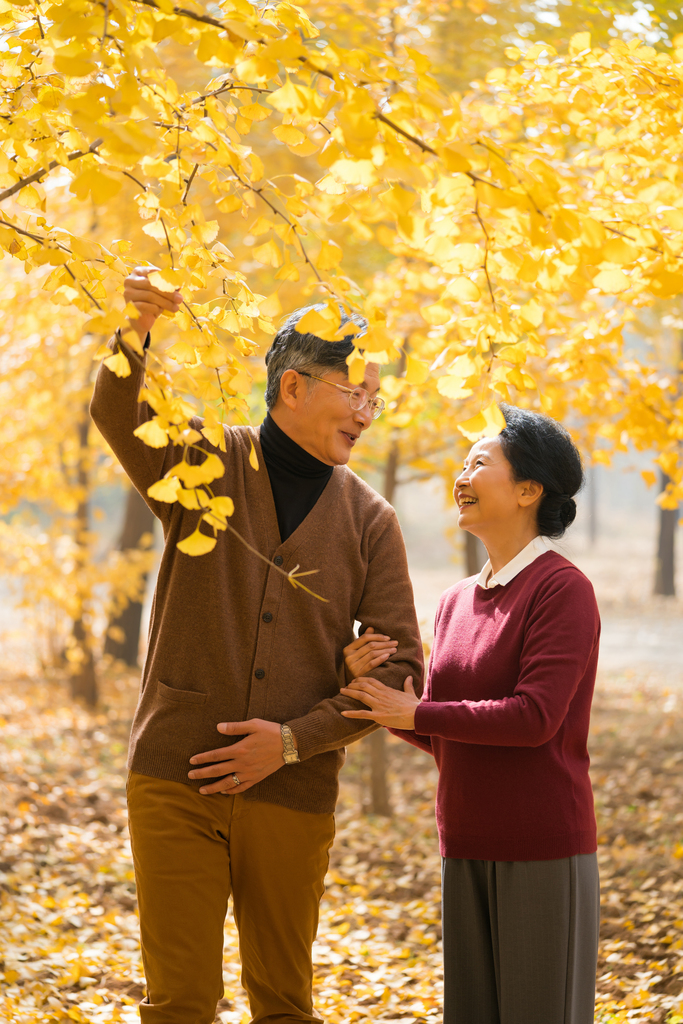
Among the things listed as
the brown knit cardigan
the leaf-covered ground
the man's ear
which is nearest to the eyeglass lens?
the man's ear

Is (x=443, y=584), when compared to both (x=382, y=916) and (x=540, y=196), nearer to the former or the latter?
(x=382, y=916)

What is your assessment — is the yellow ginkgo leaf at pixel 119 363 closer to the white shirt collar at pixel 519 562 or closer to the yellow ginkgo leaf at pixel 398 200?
the yellow ginkgo leaf at pixel 398 200

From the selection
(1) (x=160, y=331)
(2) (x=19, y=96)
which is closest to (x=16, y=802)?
(1) (x=160, y=331)

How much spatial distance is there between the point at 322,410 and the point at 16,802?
390 cm

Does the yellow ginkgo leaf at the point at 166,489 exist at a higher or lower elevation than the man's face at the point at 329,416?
lower

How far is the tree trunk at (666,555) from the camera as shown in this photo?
13.3 meters

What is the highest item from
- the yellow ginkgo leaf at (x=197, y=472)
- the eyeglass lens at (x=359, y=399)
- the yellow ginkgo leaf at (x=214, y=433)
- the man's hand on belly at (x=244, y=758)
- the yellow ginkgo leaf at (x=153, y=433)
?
the eyeglass lens at (x=359, y=399)

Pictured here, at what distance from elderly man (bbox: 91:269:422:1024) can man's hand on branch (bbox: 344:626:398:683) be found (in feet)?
0.12

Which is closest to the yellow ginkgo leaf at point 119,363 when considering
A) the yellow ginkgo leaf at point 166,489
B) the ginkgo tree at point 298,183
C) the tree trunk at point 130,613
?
the ginkgo tree at point 298,183

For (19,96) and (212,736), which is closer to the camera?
(19,96)

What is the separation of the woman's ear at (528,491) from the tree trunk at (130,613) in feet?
21.9

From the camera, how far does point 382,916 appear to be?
395cm

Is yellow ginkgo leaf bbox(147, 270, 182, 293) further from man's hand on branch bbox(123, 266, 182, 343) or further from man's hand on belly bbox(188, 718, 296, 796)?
man's hand on belly bbox(188, 718, 296, 796)

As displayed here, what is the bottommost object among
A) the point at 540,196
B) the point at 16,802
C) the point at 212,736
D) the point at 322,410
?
the point at 16,802
